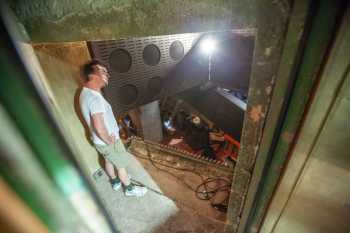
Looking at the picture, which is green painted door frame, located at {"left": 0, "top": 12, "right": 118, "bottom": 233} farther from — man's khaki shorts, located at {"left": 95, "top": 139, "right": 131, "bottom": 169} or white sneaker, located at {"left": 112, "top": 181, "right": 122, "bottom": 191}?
white sneaker, located at {"left": 112, "top": 181, "right": 122, "bottom": 191}

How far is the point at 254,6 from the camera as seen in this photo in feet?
1.84

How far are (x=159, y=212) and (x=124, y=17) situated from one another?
6.27ft

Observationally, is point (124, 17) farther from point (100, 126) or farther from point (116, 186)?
point (116, 186)

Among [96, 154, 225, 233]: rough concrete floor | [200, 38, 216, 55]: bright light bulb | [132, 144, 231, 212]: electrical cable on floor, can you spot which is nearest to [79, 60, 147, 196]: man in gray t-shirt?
[96, 154, 225, 233]: rough concrete floor

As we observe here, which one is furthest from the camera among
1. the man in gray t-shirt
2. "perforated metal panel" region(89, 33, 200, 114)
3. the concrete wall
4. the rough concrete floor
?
"perforated metal panel" region(89, 33, 200, 114)

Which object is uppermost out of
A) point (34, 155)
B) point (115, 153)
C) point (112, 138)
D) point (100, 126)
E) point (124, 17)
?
point (124, 17)

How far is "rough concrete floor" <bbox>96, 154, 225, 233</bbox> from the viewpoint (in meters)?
1.74

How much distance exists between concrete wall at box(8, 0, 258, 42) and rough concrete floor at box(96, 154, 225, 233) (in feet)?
4.90

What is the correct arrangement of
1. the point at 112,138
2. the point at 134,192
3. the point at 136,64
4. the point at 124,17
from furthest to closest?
the point at 136,64, the point at 134,192, the point at 112,138, the point at 124,17

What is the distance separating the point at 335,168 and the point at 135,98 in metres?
2.48

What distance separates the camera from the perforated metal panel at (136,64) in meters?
2.21

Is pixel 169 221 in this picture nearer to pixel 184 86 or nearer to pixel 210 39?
pixel 184 86

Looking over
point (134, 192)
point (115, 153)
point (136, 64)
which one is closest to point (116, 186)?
point (134, 192)

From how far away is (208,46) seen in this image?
356cm
